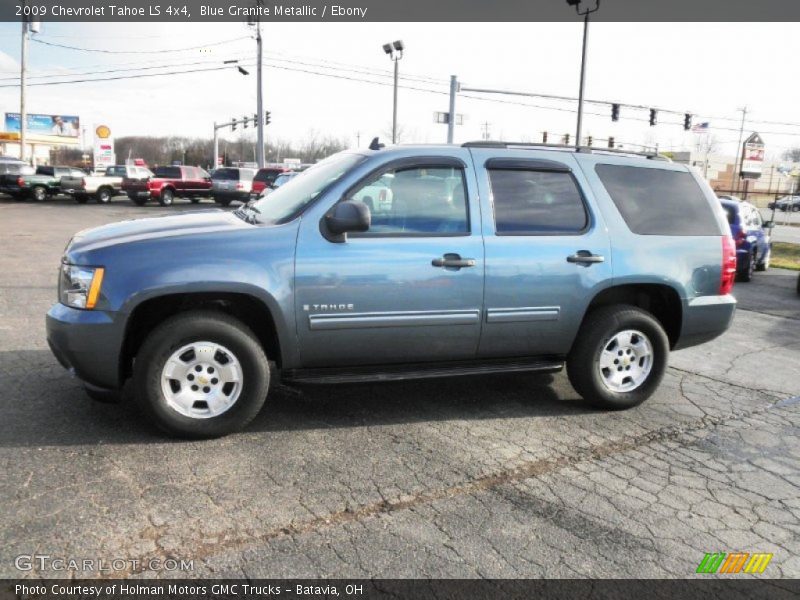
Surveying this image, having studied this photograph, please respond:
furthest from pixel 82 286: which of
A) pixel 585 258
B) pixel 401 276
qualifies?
pixel 585 258

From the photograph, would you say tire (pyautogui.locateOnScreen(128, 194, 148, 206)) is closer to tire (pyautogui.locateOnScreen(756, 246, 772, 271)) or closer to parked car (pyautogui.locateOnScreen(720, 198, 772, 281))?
parked car (pyautogui.locateOnScreen(720, 198, 772, 281))

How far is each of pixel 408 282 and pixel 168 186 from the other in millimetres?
29648

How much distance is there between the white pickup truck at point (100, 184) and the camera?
3025cm

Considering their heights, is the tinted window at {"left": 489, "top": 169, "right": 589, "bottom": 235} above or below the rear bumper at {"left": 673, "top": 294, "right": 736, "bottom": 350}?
above

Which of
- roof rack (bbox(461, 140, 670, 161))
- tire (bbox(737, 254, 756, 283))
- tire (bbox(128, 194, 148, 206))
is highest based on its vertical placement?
roof rack (bbox(461, 140, 670, 161))

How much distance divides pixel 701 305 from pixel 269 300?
11.0ft

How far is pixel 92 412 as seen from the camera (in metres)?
4.39

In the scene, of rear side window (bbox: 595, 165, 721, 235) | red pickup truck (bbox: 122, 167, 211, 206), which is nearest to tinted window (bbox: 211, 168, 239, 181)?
red pickup truck (bbox: 122, 167, 211, 206)

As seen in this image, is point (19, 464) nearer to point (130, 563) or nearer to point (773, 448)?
point (130, 563)

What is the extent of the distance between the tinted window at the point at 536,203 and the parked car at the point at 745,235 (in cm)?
837

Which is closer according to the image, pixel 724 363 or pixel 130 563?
pixel 130 563

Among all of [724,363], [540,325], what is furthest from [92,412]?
[724,363]

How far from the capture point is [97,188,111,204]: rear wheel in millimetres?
31216

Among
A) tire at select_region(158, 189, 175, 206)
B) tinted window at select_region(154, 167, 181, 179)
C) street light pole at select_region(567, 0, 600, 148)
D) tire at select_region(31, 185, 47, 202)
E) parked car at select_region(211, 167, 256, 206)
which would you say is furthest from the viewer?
tinted window at select_region(154, 167, 181, 179)
